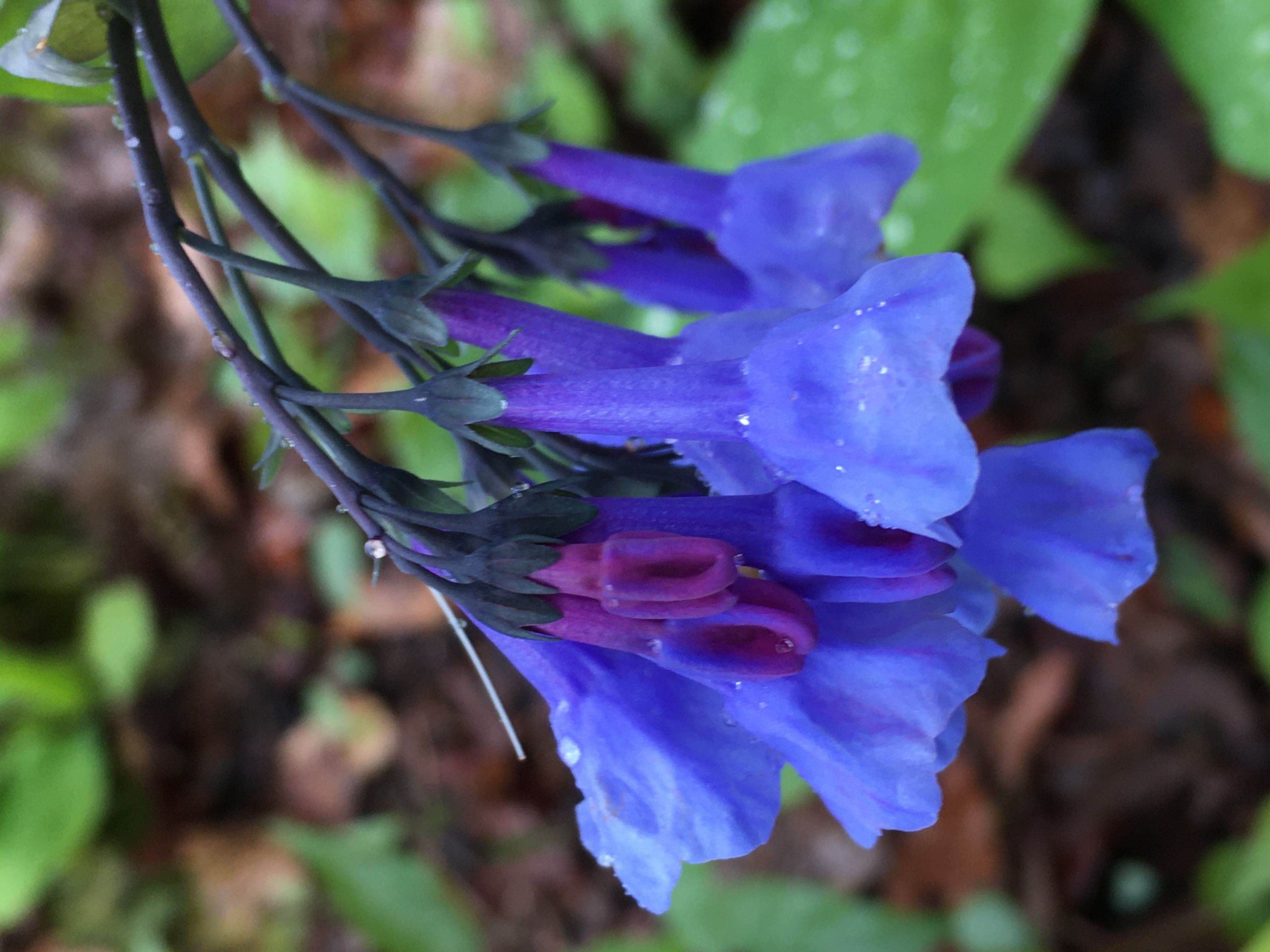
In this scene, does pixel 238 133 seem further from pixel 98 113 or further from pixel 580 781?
pixel 580 781

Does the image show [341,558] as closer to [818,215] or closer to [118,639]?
[118,639]

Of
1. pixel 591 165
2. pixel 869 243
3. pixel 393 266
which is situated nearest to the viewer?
pixel 869 243

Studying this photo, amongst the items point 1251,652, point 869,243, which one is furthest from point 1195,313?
point 869,243

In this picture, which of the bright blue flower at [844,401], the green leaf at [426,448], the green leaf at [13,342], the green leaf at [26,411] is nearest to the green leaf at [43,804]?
the green leaf at [26,411]

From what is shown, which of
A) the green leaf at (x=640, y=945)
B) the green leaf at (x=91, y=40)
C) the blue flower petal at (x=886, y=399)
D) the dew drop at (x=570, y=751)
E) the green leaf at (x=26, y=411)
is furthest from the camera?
the green leaf at (x=26, y=411)

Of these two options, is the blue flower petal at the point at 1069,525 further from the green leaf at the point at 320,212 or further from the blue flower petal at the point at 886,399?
the green leaf at the point at 320,212

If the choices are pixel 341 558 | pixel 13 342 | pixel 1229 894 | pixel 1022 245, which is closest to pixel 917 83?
pixel 1022 245
